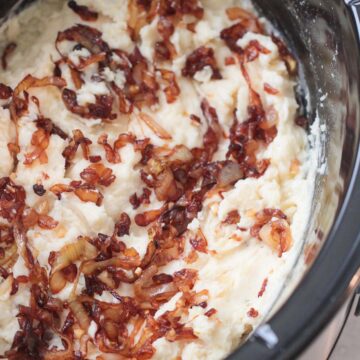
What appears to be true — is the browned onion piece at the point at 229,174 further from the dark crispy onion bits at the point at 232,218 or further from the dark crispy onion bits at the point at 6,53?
the dark crispy onion bits at the point at 6,53

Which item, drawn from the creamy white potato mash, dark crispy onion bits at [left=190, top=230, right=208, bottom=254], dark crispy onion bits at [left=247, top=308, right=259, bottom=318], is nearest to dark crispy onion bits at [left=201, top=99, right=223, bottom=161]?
the creamy white potato mash

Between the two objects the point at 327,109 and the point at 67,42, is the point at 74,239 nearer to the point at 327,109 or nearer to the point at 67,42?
the point at 67,42

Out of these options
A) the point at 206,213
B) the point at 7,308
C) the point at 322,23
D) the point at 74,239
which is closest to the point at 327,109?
the point at 322,23

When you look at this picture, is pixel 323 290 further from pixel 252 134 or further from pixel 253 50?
pixel 253 50

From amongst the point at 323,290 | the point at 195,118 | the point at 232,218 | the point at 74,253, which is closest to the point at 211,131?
the point at 195,118

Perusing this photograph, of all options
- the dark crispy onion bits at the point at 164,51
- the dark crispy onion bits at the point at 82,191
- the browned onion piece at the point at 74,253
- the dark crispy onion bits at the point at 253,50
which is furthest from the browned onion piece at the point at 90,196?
the dark crispy onion bits at the point at 253,50

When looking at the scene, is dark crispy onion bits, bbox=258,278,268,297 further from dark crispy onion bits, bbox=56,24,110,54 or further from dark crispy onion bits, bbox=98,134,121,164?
dark crispy onion bits, bbox=56,24,110,54
